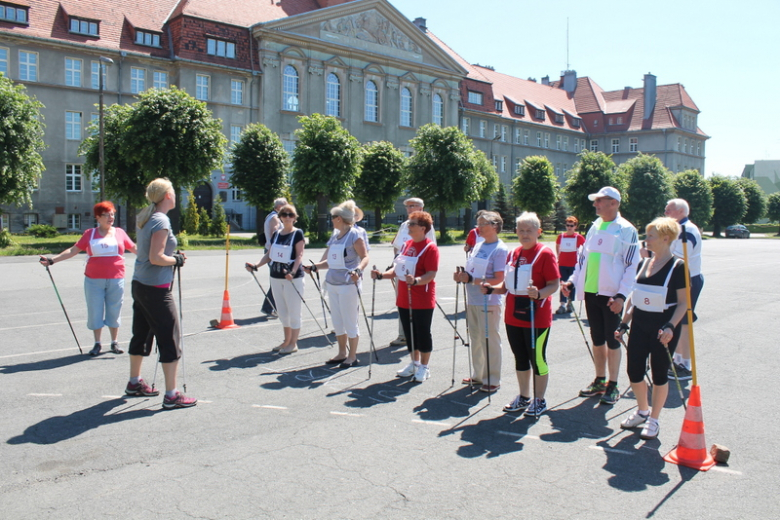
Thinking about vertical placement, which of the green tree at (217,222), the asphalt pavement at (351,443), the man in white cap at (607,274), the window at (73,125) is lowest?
the asphalt pavement at (351,443)

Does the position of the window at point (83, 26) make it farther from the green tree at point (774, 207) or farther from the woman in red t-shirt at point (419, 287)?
the green tree at point (774, 207)

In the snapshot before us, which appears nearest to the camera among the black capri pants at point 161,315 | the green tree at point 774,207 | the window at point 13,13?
the black capri pants at point 161,315

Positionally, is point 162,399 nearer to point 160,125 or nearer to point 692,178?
point 160,125

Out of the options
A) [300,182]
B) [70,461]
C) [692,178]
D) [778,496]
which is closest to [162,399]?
[70,461]

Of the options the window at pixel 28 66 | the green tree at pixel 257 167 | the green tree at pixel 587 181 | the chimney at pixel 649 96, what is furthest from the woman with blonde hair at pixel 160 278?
the chimney at pixel 649 96

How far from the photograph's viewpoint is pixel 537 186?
5688cm

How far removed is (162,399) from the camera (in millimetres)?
6500

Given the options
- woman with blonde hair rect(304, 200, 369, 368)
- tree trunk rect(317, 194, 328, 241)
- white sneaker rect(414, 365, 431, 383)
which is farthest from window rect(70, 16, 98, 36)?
white sneaker rect(414, 365, 431, 383)

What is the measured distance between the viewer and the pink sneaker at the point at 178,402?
616 centimetres

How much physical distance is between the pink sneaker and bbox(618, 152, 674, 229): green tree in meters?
62.0

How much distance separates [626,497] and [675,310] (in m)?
1.73

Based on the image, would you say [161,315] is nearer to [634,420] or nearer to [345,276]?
[345,276]

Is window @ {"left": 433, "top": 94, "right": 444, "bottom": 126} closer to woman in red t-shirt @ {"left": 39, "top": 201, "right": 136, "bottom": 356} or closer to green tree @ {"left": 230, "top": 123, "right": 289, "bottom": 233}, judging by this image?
green tree @ {"left": 230, "top": 123, "right": 289, "bottom": 233}

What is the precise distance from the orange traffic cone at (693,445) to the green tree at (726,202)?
76.0m
